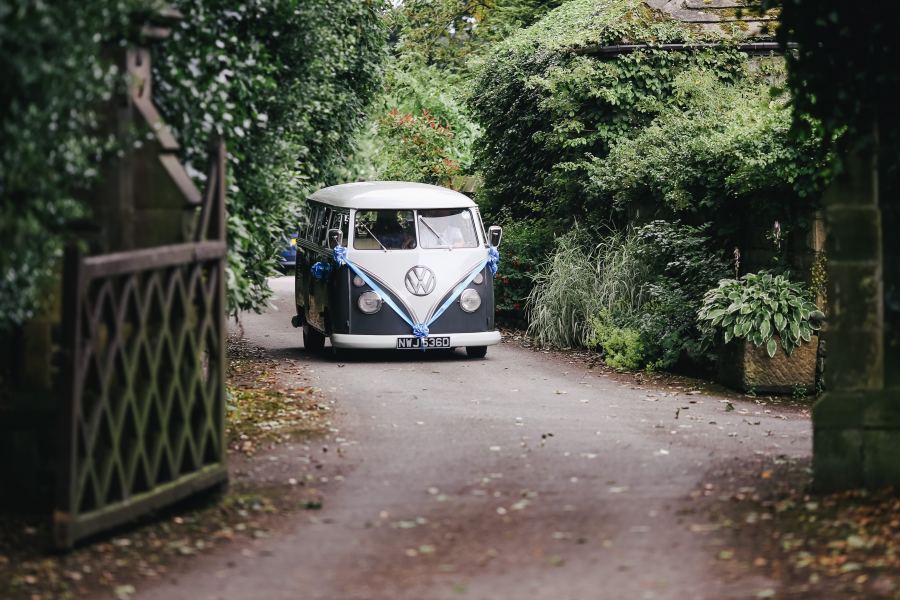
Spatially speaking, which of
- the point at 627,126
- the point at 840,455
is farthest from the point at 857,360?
the point at 627,126

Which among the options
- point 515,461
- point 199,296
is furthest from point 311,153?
point 199,296

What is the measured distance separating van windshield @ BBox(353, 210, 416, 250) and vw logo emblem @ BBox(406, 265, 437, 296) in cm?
39

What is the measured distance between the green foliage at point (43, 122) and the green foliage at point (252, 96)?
7.00 feet

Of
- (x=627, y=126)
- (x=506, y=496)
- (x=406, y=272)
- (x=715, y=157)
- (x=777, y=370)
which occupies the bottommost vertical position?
(x=506, y=496)

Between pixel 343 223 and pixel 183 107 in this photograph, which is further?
pixel 343 223

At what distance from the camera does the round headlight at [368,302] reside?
16328mm

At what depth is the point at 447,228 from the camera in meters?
16.9

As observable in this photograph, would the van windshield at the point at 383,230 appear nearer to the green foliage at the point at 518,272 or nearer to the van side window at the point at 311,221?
the van side window at the point at 311,221

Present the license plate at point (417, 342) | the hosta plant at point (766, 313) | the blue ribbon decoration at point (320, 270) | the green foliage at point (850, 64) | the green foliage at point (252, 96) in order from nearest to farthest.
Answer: the green foliage at point (850, 64) → the green foliage at point (252, 96) → the hosta plant at point (766, 313) → the license plate at point (417, 342) → the blue ribbon decoration at point (320, 270)

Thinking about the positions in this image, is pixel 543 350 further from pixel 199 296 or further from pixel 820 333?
pixel 199 296

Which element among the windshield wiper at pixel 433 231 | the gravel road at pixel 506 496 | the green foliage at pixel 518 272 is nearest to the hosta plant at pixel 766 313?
the gravel road at pixel 506 496

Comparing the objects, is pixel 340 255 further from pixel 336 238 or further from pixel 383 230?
pixel 383 230

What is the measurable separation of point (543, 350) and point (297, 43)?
7.36m

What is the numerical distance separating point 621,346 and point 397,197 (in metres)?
3.41
